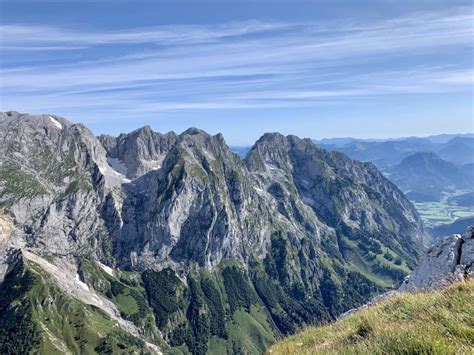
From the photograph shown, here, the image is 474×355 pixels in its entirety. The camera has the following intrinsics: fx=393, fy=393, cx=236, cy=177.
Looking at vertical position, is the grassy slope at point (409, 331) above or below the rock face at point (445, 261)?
above

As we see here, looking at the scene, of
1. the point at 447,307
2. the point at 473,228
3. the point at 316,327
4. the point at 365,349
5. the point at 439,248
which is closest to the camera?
the point at 365,349

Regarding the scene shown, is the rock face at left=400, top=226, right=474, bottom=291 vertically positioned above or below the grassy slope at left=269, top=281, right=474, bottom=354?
below

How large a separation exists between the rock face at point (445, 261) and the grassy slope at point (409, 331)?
1137cm

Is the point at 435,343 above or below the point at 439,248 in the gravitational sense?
above

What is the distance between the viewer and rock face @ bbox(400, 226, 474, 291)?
2697 cm

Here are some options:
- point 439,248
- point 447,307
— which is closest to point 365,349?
point 447,307

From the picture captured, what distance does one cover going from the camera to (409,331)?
33.6 feet

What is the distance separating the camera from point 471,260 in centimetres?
2539

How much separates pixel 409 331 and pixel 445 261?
921 inches

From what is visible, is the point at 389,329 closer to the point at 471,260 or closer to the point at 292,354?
the point at 292,354

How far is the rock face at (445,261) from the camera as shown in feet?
88.5

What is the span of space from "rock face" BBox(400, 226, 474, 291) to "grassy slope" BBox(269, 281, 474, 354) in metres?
11.4

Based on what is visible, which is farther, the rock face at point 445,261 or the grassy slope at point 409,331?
the rock face at point 445,261

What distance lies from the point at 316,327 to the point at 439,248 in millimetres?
19412
